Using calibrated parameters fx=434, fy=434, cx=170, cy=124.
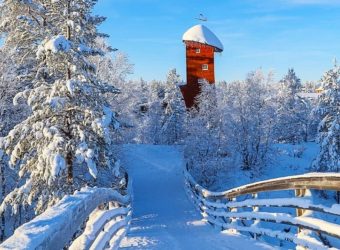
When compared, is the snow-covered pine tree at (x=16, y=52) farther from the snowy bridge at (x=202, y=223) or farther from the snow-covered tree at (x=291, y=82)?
the snow-covered tree at (x=291, y=82)

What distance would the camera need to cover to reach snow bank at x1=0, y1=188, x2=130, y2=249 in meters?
2.34

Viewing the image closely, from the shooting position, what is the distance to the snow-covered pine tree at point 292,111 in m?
62.7

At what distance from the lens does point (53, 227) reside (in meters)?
2.78

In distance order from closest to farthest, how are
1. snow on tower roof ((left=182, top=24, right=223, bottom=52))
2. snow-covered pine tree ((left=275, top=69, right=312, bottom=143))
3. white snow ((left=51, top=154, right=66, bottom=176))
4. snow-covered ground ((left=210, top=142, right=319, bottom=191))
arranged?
white snow ((left=51, top=154, right=66, bottom=176))
snow-covered ground ((left=210, top=142, right=319, bottom=191))
snow on tower roof ((left=182, top=24, right=223, bottom=52))
snow-covered pine tree ((left=275, top=69, right=312, bottom=143))

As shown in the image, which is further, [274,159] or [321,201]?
[274,159]

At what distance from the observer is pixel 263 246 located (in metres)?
7.52

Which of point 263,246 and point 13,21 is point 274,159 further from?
point 263,246

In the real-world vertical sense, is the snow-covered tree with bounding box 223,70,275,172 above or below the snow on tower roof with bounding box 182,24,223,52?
below

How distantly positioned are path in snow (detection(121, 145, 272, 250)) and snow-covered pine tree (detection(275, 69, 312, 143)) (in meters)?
18.8

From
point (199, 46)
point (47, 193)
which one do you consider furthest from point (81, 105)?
point (199, 46)

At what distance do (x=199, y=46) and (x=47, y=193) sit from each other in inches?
1695

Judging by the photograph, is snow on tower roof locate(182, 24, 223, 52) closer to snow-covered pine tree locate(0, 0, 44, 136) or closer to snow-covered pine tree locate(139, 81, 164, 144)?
snow-covered pine tree locate(139, 81, 164, 144)

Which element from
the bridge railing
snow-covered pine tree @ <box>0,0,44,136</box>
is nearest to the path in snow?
Result: the bridge railing

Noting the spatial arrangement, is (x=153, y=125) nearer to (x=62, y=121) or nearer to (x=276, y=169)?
(x=276, y=169)
